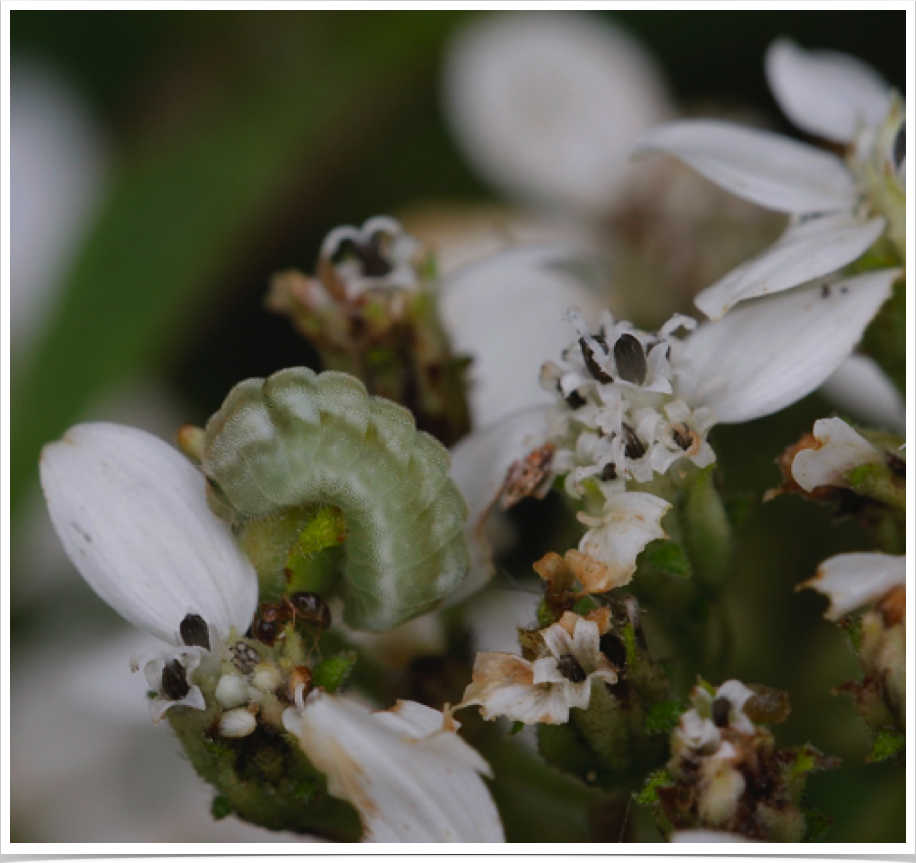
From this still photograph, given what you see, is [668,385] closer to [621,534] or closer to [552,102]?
[621,534]

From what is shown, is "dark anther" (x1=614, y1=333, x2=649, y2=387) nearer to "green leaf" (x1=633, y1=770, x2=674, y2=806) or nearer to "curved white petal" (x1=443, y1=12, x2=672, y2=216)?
"green leaf" (x1=633, y1=770, x2=674, y2=806)

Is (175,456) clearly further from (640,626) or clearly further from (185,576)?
A: (640,626)

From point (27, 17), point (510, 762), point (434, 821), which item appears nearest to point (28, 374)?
point (27, 17)

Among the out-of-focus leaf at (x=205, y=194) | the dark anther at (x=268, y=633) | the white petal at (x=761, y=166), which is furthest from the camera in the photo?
the out-of-focus leaf at (x=205, y=194)

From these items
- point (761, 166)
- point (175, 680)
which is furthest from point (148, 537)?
point (761, 166)

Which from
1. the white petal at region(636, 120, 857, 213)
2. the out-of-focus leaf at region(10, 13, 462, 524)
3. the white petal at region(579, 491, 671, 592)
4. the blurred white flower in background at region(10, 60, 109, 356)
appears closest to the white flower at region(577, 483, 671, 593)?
the white petal at region(579, 491, 671, 592)

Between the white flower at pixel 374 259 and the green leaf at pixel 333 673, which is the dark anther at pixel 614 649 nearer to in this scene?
the green leaf at pixel 333 673

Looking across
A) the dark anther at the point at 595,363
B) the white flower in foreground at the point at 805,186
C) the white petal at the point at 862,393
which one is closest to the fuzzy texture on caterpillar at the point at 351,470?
the dark anther at the point at 595,363
